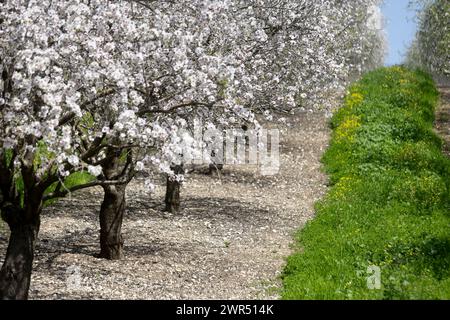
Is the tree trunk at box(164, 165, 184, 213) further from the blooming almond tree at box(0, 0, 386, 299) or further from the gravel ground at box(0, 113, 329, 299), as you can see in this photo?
the blooming almond tree at box(0, 0, 386, 299)

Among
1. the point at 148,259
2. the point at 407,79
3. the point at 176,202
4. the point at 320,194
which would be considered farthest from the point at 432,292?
the point at 407,79

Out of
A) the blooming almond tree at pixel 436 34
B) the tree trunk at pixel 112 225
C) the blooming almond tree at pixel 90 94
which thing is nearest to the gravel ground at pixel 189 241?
the tree trunk at pixel 112 225

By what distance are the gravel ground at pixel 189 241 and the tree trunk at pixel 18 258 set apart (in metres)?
0.77

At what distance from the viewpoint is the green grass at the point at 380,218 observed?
11391 millimetres

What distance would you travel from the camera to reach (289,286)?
479 inches

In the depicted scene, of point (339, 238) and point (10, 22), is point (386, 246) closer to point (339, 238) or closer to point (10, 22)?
point (339, 238)

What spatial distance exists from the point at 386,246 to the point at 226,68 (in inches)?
186

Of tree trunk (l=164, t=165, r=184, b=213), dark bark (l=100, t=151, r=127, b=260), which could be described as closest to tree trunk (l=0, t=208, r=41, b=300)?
dark bark (l=100, t=151, r=127, b=260)

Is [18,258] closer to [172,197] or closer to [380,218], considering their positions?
[172,197]

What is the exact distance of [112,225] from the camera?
14.1 m

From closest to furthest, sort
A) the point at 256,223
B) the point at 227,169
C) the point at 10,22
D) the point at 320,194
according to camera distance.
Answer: the point at 10,22
the point at 256,223
the point at 320,194
the point at 227,169

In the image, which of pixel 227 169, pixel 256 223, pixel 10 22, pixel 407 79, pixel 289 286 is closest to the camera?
pixel 10 22

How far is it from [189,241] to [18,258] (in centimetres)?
553
